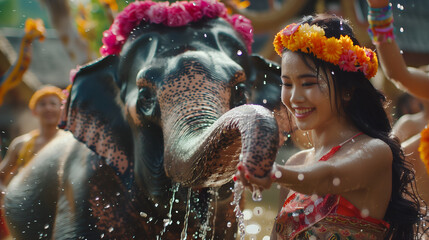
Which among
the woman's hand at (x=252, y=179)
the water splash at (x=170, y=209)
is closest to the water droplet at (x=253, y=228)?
the water splash at (x=170, y=209)

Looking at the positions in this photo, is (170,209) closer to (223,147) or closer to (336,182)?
(223,147)

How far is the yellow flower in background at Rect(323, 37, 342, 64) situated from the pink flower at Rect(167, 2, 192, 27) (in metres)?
1.47

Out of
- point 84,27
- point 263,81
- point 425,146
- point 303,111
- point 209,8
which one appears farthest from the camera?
point 84,27

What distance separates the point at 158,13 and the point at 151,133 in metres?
0.77

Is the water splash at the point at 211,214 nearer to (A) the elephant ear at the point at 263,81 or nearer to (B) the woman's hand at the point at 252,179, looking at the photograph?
(A) the elephant ear at the point at 263,81

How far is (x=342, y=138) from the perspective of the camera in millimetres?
2074

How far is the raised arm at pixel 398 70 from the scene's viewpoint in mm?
2988

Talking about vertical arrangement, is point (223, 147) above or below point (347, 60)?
below

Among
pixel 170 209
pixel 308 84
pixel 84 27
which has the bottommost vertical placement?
pixel 170 209

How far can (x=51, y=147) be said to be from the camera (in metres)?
4.28

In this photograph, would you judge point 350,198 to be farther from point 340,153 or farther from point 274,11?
point 274,11

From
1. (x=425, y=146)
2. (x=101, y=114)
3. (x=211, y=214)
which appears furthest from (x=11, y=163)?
(x=425, y=146)

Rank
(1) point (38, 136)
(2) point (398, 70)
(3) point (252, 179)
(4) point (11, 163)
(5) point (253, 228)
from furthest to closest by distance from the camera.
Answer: (5) point (253, 228) < (4) point (11, 163) < (1) point (38, 136) < (2) point (398, 70) < (3) point (252, 179)

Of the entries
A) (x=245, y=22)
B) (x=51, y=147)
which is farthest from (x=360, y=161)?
(x=51, y=147)
